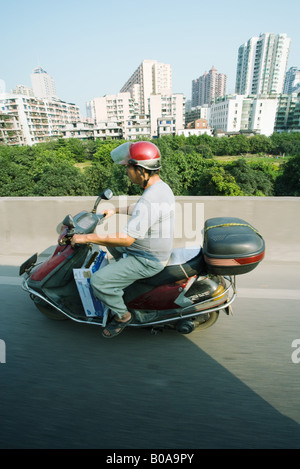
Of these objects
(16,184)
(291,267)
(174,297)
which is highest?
(174,297)

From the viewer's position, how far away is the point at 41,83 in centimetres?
17875

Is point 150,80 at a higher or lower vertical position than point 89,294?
higher

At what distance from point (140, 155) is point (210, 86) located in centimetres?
18818

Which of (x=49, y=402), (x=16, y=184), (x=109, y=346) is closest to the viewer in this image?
(x=49, y=402)

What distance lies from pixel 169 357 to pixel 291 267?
8.27 feet

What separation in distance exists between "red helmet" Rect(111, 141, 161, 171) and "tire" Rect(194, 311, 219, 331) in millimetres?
1491

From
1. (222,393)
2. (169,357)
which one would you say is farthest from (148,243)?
(222,393)

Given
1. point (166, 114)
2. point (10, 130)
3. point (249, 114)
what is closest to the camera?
point (10, 130)

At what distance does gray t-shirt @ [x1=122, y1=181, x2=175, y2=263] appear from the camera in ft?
6.31

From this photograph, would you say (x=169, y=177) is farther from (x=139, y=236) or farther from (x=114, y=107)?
(x=114, y=107)

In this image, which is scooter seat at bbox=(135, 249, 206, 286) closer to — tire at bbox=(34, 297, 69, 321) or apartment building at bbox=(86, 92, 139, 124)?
tire at bbox=(34, 297, 69, 321)

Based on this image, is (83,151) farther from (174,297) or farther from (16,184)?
(174,297)

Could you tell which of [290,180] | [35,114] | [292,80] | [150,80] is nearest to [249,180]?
[290,180]

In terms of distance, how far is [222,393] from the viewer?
1926mm
